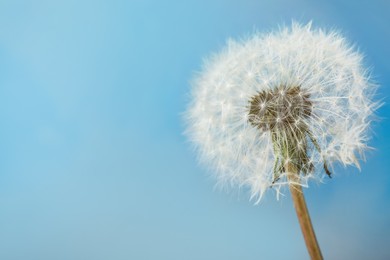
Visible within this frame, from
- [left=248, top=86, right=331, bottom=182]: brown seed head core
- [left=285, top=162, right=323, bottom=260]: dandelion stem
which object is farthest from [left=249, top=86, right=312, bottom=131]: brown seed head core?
[left=285, top=162, right=323, bottom=260]: dandelion stem

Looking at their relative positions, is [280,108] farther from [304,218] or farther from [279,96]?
[304,218]

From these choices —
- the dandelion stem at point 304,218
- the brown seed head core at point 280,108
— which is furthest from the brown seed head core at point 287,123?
the dandelion stem at point 304,218

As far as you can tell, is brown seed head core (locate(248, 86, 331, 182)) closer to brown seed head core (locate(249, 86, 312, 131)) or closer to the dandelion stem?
brown seed head core (locate(249, 86, 312, 131))

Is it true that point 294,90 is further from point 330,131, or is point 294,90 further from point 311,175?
point 311,175

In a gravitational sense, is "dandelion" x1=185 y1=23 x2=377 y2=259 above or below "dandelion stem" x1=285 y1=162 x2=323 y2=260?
above

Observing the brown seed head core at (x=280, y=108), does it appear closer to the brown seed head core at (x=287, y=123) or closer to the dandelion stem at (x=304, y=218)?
the brown seed head core at (x=287, y=123)

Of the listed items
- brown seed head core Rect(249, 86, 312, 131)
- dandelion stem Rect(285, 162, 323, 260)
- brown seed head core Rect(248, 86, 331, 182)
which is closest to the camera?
dandelion stem Rect(285, 162, 323, 260)
